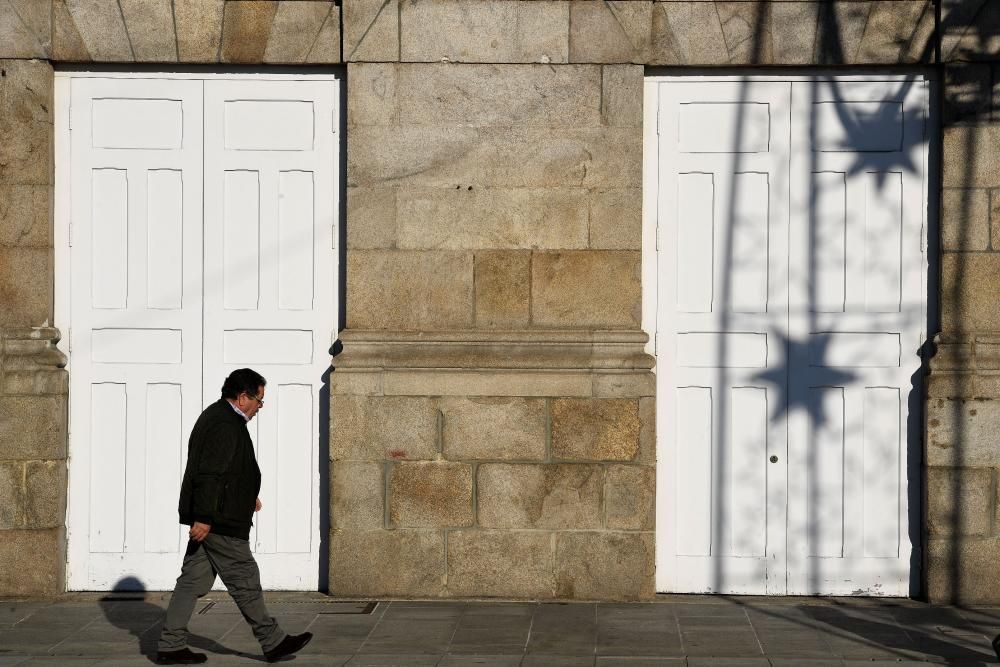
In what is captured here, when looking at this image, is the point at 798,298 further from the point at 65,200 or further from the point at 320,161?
the point at 65,200

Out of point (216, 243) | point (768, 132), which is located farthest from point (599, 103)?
point (216, 243)

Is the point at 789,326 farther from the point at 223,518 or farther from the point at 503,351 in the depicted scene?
the point at 223,518

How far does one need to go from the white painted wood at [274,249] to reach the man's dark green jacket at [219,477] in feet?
6.81

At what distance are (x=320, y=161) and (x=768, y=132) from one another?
3.20 metres

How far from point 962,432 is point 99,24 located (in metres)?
6.66

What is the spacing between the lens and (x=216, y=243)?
9992 millimetres

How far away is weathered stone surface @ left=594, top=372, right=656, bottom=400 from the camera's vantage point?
9.66 metres

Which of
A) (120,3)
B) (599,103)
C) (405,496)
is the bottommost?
(405,496)

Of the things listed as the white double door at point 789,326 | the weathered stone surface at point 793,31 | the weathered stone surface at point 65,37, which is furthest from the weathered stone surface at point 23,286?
the weathered stone surface at point 793,31

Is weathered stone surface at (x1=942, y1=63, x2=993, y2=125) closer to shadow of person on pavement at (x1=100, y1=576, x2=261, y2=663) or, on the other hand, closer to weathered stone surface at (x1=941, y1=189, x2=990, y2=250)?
weathered stone surface at (x1=941, y1=189, x2=990, y2=250)

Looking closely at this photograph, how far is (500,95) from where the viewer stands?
9789 mm

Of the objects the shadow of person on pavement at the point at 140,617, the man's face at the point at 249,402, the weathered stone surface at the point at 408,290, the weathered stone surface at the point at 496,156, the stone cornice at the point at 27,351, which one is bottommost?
the shadow of person on pavement at the point at 140,617

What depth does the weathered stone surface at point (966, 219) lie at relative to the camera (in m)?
9.65

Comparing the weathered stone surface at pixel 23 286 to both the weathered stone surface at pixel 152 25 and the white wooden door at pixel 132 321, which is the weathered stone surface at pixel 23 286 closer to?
the white wooden door at pixel 132 321
